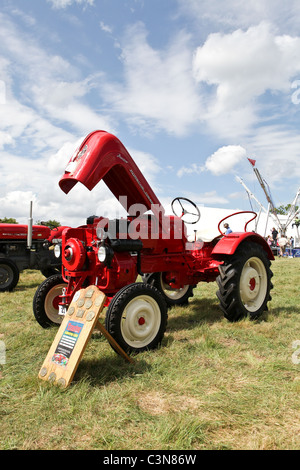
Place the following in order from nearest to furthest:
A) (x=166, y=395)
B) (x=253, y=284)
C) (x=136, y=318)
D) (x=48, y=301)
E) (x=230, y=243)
A: (x=166, y=395) < (x=136, y=318) < (x=48, y=301) < (x=230, y=243) < (x=253, y=284)

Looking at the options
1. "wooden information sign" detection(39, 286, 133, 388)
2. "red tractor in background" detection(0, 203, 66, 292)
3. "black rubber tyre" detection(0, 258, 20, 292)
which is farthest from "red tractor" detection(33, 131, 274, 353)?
"red tractor in background" detection(0, 203, 66, 292)

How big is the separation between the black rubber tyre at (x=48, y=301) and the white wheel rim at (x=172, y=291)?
175 centimetres

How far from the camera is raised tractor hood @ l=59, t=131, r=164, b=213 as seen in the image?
143 inches

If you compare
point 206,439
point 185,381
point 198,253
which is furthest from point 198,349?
point 198,253

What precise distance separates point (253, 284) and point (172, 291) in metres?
1.48

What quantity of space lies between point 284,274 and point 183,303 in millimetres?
5273

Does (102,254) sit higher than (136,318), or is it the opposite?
(102,254)

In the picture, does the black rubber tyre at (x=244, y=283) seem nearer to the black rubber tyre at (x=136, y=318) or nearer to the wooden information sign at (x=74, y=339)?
the black rubber tyre at (x=136, y=318)

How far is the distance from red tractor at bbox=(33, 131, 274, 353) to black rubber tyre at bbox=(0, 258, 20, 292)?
3.64 metres

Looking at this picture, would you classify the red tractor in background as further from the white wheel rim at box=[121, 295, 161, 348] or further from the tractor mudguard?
the white wheel rim at box=[121, 295, 161, 348]

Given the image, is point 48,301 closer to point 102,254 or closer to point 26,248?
point 102,254

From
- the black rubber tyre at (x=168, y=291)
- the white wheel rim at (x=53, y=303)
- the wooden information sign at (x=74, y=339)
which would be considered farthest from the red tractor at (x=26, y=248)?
the wooden information sign at (x=74, y=339)

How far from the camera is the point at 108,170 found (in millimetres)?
3818

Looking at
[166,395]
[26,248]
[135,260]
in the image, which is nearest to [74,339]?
[166,395]
